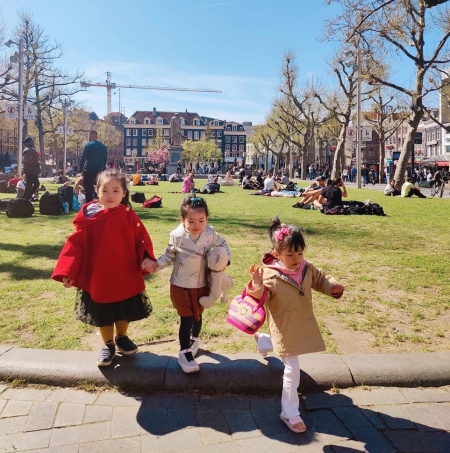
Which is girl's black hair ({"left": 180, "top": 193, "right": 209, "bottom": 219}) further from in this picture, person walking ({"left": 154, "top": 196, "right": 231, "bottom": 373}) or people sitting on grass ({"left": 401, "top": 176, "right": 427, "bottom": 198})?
people sitting on grass ({"left": 401, "top": 176, "right": 427, "bottom": 198})

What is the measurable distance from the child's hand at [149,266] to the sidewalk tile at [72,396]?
2.95 ft

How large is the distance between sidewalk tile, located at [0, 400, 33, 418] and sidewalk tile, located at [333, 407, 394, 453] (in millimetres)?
1941

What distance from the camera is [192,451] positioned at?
248 centimetres

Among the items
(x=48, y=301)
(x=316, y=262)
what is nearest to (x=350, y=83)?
(x=316, y=262)

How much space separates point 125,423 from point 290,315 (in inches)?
46.8

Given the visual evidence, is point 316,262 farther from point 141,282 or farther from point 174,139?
point 174,139

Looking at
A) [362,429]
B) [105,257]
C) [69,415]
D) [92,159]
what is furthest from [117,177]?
[92,159]

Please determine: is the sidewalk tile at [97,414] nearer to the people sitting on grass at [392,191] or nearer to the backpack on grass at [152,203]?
the backpack on grass at [152,203]

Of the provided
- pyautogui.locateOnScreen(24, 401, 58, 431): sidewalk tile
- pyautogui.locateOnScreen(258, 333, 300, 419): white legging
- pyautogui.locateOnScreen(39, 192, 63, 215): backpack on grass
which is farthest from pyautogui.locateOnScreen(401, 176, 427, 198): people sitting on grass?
pyautogui.locateOnScreen(24, 401, 58, 431): sidewalk tile

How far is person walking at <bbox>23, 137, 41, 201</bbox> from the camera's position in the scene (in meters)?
12.7

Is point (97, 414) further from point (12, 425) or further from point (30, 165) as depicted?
point (30, 165)

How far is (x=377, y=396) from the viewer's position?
3.07 metres

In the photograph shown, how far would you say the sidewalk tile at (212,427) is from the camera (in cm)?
258

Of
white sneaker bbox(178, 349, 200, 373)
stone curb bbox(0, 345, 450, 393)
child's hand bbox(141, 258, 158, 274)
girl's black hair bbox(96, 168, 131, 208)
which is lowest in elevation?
stone curb bbox(0, 345, 450, 393)
